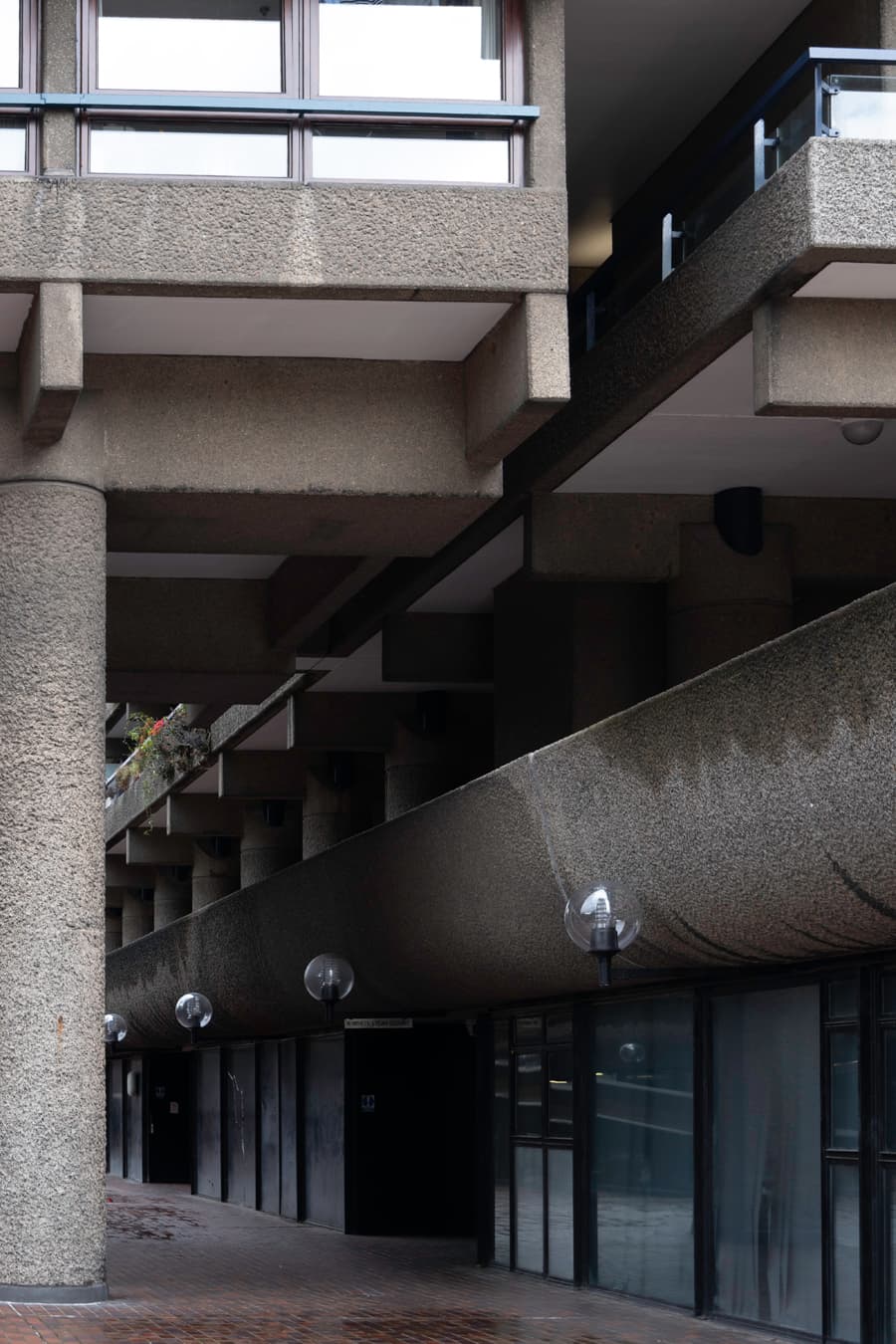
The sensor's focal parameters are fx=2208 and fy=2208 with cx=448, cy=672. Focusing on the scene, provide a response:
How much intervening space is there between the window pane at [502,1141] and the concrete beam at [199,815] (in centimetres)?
1558

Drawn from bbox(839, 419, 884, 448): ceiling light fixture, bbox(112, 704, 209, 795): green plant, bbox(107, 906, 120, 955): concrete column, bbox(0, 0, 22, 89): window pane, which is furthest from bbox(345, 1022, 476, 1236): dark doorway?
bbox(107, 906, 120, 955): concrete column

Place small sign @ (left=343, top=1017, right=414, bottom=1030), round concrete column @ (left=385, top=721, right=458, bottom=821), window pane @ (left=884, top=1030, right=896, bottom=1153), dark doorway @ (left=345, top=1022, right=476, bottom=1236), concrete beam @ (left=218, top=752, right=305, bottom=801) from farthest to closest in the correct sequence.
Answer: concrete beam @ (left=218, top=752, right=305, bottom=801)
dark doorway @ (left=345, top=1022, right=476, bottom=1236)
round concrete column @ (left=385, top=721, right=458, bottom=821)
small sign @ (left=343, top=1017, right=414, bottom=1030)
window pane @ (left=884, top=1030, right=896, bottom=1153)

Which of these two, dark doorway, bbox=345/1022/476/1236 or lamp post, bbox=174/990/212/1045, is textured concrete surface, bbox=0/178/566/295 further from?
dark doorway, bbox=345/1022/476/1236

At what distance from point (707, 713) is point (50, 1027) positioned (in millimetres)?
4716

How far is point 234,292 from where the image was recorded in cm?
1441

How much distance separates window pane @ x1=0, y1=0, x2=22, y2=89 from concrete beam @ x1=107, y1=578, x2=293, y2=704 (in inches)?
281

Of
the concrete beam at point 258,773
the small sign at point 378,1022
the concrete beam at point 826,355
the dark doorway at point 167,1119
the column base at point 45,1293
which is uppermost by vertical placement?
the concrete beam at point 826,355

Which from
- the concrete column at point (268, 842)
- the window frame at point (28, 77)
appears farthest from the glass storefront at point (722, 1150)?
the concrete column at point (268, 842)

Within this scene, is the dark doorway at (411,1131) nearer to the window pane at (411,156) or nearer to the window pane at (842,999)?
the window pane at (842,999)

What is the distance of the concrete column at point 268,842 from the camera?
34938 mm

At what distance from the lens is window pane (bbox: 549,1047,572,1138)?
763 inches

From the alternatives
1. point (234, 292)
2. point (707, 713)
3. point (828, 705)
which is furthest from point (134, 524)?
point (828, 705)

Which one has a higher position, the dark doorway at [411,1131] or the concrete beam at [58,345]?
the concrete beam at [58,345]

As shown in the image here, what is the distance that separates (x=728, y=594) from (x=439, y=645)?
4854mm
